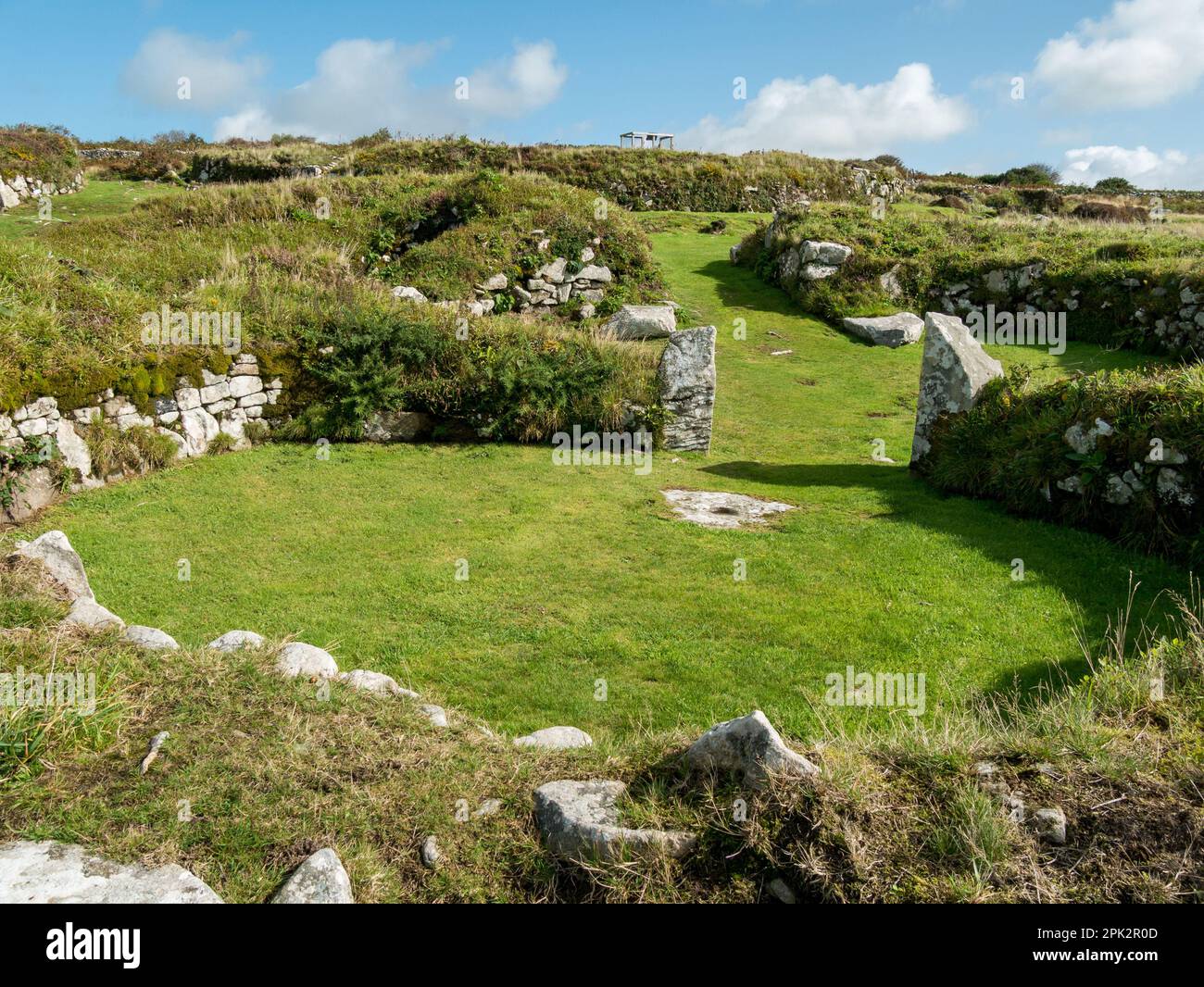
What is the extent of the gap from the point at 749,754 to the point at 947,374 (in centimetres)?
870

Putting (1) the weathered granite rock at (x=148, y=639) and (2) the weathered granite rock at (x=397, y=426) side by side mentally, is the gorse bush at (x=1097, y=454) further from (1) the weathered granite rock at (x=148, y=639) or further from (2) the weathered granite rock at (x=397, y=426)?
(1) the weathered granite rock at (x=148, y=639)

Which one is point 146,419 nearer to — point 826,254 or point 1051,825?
point 1051,825

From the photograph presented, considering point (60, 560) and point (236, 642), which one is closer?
point (236, 642)

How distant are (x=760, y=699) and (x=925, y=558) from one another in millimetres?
3562

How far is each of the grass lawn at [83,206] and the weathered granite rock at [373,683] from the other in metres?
20.3

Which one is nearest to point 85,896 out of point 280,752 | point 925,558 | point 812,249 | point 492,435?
point 280,752

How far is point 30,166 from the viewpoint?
27.4 meters

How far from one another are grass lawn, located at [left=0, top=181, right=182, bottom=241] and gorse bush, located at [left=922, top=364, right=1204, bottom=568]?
22626 mm

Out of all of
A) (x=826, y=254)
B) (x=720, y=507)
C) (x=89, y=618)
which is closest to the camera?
(x=89, y=618)

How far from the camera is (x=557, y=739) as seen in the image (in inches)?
217

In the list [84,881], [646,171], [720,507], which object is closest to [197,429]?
[720,507]

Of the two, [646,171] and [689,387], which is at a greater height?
[646,171]

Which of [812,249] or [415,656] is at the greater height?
[812,249]
